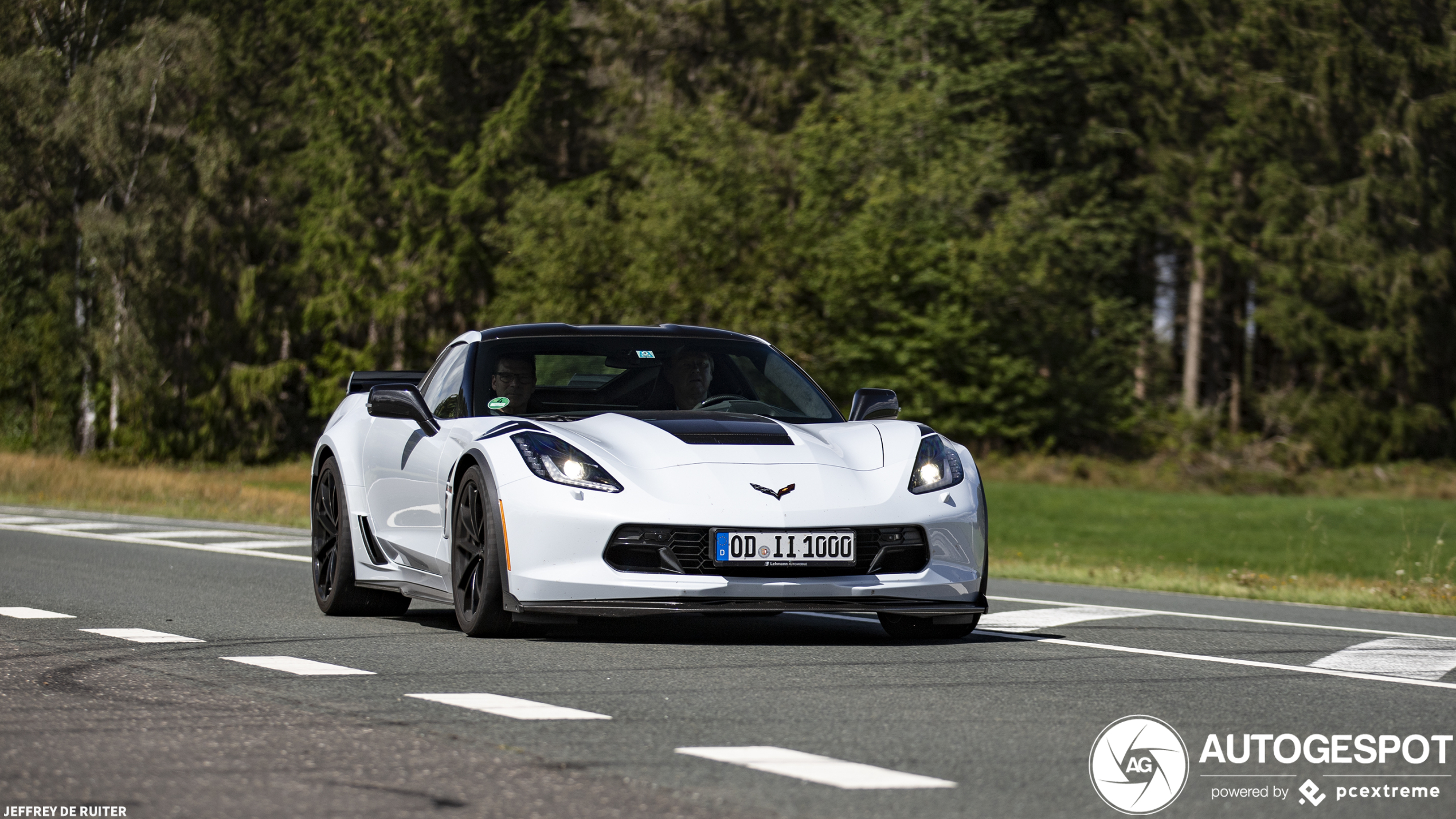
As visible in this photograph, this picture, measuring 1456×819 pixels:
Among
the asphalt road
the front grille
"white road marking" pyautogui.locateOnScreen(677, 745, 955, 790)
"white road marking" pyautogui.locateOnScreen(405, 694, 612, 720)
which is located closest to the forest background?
the asphalt road

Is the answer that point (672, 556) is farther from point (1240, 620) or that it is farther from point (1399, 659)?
point (1240, 620)

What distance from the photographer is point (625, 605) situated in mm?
7816

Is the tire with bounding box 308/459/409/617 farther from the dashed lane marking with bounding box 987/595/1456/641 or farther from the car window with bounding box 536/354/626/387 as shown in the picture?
the dashed lane marking with bounding box 987/595/1456/641

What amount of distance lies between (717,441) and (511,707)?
2.29 m

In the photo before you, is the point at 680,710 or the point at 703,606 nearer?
the point at 680,710

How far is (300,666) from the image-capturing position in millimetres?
7379

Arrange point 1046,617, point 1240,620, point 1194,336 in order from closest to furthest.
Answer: point 1046,617 → point 1240,620 → point 1194,336

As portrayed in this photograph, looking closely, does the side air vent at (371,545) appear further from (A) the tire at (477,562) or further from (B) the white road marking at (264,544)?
(B) the white road marking at (264,544)

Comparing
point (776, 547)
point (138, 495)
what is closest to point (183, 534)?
point (776, 547)

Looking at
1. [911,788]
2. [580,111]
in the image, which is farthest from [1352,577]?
[580,111]

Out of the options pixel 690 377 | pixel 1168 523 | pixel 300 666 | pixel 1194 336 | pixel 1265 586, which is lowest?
pixel 1168 523

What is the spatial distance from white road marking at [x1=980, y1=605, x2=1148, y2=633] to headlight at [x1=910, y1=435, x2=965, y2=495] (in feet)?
4.11

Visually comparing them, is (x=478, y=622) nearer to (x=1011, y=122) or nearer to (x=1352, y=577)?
(x=1352, y=577)

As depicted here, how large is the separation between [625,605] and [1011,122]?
1716 inches
